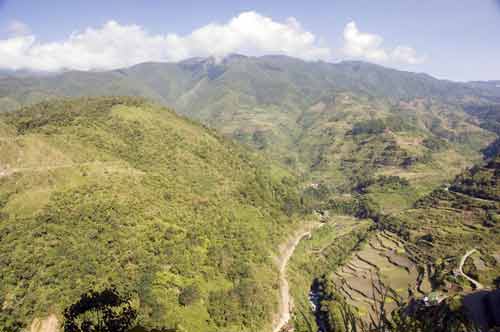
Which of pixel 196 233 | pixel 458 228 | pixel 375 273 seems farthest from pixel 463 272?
pixel 196 233

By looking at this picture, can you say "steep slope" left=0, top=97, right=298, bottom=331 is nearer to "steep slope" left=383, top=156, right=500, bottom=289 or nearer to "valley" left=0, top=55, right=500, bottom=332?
"valley" left=0, top=55, right=500, bottom=332

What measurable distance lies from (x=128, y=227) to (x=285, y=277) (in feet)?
106

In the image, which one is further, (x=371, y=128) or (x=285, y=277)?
(x=371, y=128)

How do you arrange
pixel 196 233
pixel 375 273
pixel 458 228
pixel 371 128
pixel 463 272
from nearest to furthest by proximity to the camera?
1. pixel 463 272
2. pixel 196 233
3. pixel 375 273
4. pixel 458 228
5. pixel 371 128

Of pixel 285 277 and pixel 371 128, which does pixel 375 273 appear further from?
pixel 371 128

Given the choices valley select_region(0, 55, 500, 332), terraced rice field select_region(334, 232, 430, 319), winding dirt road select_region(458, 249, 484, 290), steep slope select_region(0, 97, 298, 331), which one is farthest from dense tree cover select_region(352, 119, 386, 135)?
winding dirt road select_region(458, 249, 484, 290)

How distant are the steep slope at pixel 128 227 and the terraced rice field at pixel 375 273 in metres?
14.7

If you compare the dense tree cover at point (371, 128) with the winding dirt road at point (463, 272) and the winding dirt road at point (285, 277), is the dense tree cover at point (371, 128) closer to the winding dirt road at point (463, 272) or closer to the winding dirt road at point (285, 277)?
the winding dirt road at point (285, 277)

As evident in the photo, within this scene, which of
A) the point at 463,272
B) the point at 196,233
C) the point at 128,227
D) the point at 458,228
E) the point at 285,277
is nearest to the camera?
the point at 128,227

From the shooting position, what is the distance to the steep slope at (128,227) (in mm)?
40500

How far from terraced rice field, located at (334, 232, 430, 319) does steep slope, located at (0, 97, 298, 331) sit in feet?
48.3

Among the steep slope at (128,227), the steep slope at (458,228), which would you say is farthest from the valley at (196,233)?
the steep slope at (458,228)

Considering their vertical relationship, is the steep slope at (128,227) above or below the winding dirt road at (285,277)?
above

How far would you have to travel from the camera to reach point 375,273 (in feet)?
220
